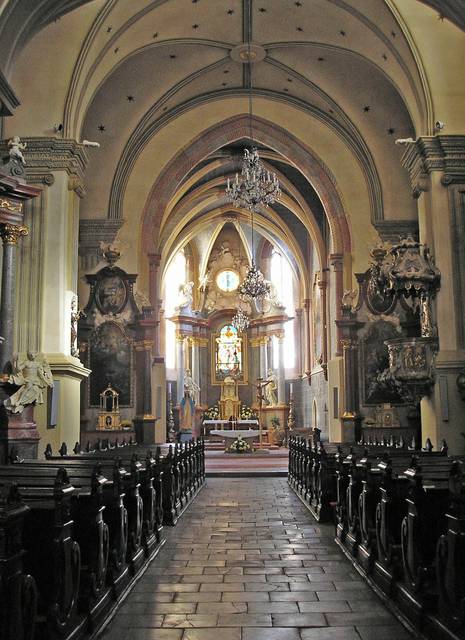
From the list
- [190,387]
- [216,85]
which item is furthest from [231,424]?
[216,85]

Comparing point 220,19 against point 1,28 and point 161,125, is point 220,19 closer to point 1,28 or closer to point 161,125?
point 161,125

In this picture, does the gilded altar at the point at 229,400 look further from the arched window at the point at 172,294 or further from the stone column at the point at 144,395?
the stone column at the point at 144,395

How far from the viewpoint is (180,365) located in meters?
28.5

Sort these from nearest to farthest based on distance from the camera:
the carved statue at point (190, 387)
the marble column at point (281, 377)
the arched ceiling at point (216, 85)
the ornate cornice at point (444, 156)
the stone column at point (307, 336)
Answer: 1. the ornate cornice at point (444, 156)
2. the arched ceiling at point (216, 85)
3. the stone column at point (307, 336)
4. the marble column at point (281, 377)
5. the carved statue at point (190, 387)

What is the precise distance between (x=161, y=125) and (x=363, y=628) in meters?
14.8

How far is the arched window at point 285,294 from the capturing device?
28.3 metres

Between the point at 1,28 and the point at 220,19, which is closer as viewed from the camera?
the point at 1,28

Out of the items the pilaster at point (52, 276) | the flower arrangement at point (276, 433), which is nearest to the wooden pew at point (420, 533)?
the pilaster at point (52, 276)

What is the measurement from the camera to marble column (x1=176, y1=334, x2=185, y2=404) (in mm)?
27923

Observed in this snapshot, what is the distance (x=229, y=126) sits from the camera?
17969mm

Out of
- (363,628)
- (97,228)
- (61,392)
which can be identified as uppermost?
(97,228)

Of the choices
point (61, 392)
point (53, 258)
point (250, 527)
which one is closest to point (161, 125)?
point (53, 258)

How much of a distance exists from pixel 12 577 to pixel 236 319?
21.0 meters

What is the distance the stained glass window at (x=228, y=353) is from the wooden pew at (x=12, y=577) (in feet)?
89.2
